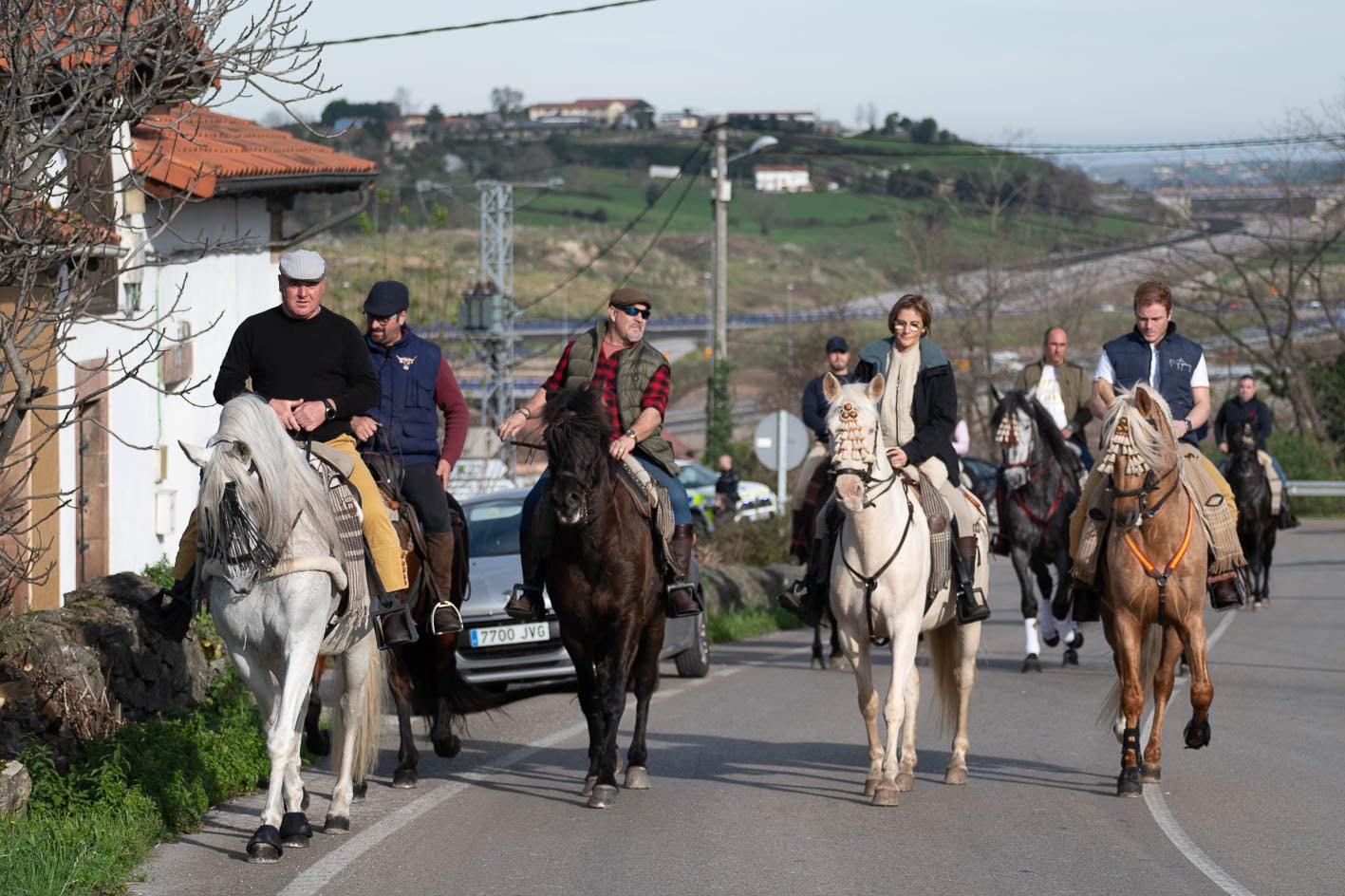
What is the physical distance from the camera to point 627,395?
409 inches

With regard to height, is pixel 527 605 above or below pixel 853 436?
below

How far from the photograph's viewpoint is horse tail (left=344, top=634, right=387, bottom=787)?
365 inches

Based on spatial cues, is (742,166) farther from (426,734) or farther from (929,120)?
(426,734)

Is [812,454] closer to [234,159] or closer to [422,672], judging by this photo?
[422,672]

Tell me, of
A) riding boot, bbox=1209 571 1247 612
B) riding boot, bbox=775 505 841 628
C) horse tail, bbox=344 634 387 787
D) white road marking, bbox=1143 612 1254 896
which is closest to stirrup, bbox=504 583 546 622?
horse tail, bbox=344 634 387 787

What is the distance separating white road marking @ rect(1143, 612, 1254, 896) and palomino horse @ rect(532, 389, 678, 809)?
2.80 metres

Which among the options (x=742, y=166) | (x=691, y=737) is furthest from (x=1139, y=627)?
(x=742, y=166)

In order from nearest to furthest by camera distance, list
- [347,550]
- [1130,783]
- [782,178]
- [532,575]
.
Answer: [347,550], [1130,783], [532,575], [782,178]

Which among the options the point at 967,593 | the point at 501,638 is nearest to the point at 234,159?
the point at 501,638

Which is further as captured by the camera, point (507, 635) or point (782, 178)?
point (782, 178)

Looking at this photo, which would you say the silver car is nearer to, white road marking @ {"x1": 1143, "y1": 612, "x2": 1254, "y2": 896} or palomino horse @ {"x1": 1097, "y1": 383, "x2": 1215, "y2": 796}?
palomino horse @ {"x1": 1097, "y1": 383, "x2": 1215, "y2": 796}

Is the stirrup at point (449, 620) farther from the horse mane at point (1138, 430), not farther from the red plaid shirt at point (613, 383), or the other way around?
the horse mane at point (1138, 430)

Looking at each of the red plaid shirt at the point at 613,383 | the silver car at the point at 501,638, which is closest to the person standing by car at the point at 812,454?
the silver car at the point at 501,638

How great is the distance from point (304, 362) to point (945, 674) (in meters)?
4.28
